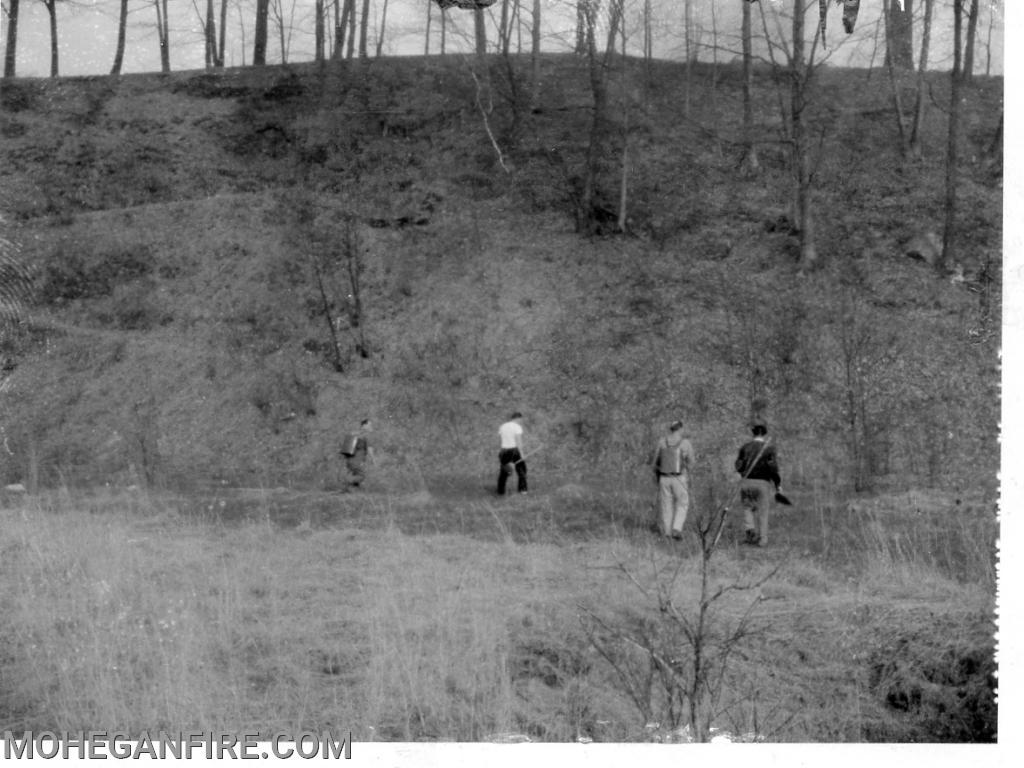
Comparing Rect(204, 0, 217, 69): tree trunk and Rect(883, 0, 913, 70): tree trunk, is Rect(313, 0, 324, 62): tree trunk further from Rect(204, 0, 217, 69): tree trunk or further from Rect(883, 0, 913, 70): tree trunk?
Rect(883, 0, 913, 70): tree trunk

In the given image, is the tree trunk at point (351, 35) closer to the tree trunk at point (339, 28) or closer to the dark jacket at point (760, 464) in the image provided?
the tree trunk at point (339, 28)

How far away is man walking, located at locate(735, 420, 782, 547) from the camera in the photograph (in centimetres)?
948

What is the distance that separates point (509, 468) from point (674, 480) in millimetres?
3590

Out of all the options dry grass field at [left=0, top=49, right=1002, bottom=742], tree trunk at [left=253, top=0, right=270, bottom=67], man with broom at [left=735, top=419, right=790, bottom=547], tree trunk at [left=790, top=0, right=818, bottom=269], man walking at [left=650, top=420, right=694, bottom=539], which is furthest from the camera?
tree trunk at [left=253, top=0, right=270, bottom=67]

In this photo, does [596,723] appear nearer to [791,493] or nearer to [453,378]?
[791,493]

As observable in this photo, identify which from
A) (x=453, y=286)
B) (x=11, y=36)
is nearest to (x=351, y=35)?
(x=11, y=36)

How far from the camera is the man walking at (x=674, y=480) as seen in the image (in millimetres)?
9977

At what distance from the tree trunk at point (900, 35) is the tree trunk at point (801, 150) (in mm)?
1661

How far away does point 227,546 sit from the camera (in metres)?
8.62

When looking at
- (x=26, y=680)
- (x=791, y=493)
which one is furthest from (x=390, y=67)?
(x=26, y=680)

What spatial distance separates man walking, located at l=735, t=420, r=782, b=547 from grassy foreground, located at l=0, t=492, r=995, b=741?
1234 millimetres

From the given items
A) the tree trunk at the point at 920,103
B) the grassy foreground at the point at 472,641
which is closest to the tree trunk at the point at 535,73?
the tree trunk at the point at 920,103

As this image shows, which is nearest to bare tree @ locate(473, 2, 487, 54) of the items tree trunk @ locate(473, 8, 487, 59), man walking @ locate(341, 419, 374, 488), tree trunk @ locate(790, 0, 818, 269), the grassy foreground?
tree trunk @ locate(473, 8, 487, 59)

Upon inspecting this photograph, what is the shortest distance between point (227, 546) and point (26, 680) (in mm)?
3170
